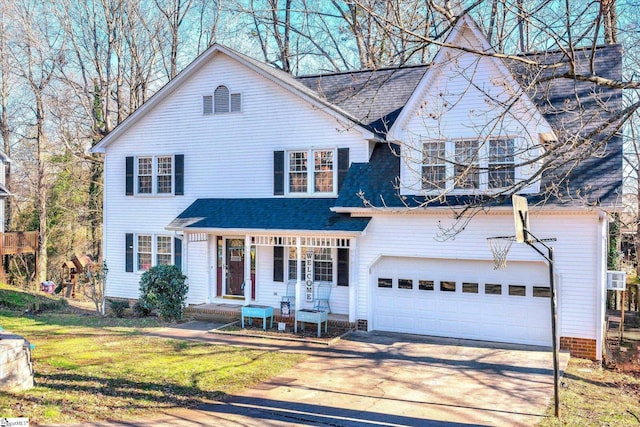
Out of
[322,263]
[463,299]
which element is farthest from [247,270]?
[463,299]

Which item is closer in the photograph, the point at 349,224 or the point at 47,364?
the point at 47,364

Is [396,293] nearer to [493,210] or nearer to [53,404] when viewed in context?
[493,210]

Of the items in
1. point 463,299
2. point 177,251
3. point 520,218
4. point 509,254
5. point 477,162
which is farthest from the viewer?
point 177,251

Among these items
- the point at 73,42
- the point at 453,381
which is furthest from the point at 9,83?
the point at 453,381

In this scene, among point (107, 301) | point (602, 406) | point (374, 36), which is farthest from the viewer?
point (374, 36)

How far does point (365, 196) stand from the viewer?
1534 centimetres

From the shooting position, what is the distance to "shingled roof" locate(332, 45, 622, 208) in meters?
12.7

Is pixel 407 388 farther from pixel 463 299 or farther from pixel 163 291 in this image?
pixel 163 291

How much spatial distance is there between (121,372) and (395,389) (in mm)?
5413

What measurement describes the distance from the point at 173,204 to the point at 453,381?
11.7 metres

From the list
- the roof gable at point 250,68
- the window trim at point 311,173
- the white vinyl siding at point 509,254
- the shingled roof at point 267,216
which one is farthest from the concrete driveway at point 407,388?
the roof gable at point 250,68

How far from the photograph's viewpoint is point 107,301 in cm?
1883

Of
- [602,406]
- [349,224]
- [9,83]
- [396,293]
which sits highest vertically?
[9,83]

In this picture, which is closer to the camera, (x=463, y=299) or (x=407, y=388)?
(x=407, y=388)
